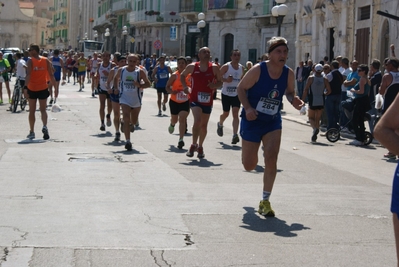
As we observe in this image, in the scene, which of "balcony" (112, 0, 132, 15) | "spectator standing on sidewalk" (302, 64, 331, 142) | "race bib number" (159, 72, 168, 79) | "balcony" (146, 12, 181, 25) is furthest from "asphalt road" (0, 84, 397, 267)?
"balcony" (112, 0, 132, 15)

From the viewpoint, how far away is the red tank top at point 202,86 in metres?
13.1

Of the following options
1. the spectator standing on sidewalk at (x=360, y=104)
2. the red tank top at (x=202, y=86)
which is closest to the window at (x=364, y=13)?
the spectator standing on sidewalk at (x=360, y=104)

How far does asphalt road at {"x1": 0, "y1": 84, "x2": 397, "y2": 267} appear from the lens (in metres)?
6.40

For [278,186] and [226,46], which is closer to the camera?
[278,186]

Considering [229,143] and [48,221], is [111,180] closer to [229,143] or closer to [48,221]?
[48,221]

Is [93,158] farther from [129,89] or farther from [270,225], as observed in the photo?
[270,225]

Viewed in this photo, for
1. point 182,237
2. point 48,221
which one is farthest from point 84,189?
point 182,237

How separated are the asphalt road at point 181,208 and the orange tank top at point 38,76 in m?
1.00

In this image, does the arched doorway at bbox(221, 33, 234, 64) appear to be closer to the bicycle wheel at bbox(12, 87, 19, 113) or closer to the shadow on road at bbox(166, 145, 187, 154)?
the bicycle wheel at bbox(12, 87, 19, 113)

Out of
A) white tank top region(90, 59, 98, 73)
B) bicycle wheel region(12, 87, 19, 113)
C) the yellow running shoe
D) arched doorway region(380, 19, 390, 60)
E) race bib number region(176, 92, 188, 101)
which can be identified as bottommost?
the yellow running shoe

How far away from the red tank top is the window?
18.5 metres

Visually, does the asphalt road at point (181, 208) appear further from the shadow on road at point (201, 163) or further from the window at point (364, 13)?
the window at point (364, 13)

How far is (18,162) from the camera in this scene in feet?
39.3

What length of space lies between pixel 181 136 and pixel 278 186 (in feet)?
14.0
